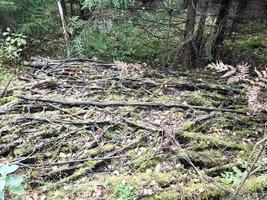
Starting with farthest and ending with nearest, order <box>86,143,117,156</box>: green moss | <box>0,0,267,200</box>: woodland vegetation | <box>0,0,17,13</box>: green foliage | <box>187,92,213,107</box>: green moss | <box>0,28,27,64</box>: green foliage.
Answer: <box>0,0,17,13</box>: green foliage → <box>0,28,27,64</box>: green foliage → <box>187,92,213,107</box>: green moss → <box>86,143,117,156</box>: green moss → <box>0,0,267,200</box>: woodland vegetation

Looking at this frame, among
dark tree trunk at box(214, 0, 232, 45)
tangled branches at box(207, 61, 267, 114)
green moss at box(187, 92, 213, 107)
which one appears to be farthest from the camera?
dark tree trunk at box(214, 0, 232, 45)

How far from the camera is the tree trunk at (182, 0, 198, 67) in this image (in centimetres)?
808

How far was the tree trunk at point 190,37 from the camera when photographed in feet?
26.5

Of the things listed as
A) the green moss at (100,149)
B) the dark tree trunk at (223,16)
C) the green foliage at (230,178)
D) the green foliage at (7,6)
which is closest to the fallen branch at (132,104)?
the green moss at (100,149)

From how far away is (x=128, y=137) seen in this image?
430cm

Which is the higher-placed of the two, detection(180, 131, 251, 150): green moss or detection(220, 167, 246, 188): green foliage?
detection(220, 167, 246, 188): green foliage

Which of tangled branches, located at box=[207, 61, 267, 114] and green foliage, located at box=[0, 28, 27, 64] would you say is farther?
green foliage, located at box=[0, 28, 27, 64]

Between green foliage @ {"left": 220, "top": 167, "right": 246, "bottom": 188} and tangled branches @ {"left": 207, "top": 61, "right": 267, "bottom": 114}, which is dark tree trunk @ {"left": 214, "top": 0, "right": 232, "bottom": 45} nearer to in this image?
green foliage @ {"left": 220, "top": 167, "right": 246, "bottom": 188}

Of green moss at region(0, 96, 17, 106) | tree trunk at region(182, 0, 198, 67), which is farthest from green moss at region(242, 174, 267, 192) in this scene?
tree trunk at region(182, 0, 198, 67)

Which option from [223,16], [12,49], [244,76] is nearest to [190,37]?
[223,16]

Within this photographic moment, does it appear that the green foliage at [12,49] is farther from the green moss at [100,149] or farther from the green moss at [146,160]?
the green moss at [146,160]

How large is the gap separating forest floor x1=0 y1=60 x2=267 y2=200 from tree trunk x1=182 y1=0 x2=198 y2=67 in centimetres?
247

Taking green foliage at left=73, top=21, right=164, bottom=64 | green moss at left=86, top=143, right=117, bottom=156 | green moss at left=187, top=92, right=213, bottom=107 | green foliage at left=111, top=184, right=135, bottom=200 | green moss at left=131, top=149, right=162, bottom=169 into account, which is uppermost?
green foliage at left=111, top=184, right=135, bottom=200

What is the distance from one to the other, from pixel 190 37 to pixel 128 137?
14.8ft
